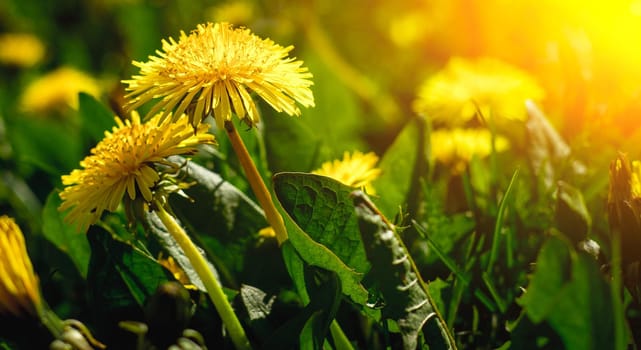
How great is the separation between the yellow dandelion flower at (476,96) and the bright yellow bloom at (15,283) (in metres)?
1.13

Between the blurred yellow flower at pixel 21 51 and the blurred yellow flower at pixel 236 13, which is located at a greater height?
the blurred yellow flower at pixel 236 13

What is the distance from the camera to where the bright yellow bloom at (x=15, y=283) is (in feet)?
3.23

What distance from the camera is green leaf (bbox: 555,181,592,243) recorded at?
1138 mm

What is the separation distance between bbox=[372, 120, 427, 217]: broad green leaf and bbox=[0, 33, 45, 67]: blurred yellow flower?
2.59 metres

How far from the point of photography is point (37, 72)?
11.3ft

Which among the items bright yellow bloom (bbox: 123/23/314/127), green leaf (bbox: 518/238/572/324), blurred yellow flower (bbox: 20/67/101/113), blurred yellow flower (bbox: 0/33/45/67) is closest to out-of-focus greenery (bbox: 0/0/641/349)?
green leaf (bbox: 518/238/572/324)

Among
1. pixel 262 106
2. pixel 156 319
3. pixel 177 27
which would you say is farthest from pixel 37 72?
pixel 156 319

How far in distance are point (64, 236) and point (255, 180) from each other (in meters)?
0.58

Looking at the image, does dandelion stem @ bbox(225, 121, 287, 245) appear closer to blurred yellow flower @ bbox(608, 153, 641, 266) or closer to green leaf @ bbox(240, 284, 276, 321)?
green leaf @ bbox(240, 284, 276, 321)

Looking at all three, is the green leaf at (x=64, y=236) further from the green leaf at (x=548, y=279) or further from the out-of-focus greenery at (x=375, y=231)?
the green leaf at (x=548, y=279)

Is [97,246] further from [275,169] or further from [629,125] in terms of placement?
[629,125]

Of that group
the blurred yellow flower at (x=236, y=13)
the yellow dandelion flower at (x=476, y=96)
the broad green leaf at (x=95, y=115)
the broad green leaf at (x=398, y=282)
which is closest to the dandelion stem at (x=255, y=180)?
the broad green leaf at (x=398, y=282)

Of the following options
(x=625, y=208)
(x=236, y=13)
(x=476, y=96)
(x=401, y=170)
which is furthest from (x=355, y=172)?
(x=236, y=13)

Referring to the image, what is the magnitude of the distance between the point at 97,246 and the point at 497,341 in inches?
25.2
